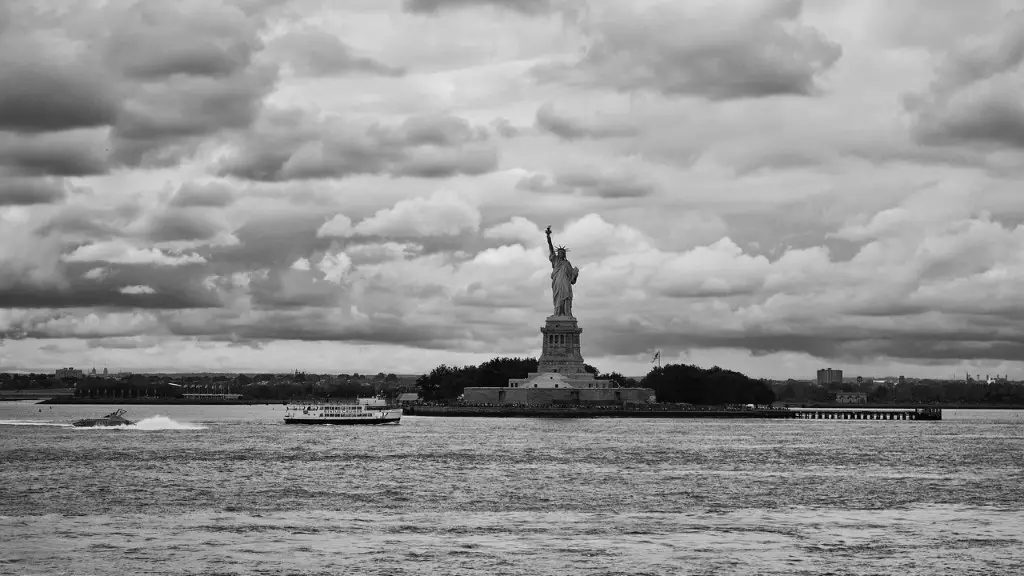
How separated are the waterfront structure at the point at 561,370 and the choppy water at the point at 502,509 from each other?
222 ft

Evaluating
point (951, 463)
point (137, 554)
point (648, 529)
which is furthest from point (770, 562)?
point (951, 463)

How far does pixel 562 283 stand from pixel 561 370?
33.6 feet

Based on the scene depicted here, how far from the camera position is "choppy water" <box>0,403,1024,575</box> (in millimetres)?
34562

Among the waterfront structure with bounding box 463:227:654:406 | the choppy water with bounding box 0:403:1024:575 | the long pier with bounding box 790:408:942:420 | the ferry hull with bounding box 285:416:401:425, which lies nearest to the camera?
the choppy water with bounding box 0:403:1024:575

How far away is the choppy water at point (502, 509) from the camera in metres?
34.6

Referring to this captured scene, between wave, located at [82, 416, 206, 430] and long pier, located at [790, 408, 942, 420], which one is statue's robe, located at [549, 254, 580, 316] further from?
wave, located at [82, 416, 206, 430]

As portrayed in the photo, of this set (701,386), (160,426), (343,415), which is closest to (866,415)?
(701,386)

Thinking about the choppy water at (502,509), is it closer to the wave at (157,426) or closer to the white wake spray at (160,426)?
the wave at (157,426)

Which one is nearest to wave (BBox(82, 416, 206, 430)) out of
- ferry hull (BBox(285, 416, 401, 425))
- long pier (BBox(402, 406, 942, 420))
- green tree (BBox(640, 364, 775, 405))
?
ferry hull (BBox(285, 416, 401, 425))

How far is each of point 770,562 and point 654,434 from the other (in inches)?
2929

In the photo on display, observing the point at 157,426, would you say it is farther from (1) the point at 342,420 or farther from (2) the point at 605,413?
(2) the point at 605,413

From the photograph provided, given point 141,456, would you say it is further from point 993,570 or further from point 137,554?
point 993,570

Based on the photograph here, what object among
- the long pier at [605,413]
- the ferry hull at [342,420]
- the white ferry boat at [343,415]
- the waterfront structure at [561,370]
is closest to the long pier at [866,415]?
the long pier at [605,413]

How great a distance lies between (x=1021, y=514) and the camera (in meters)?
46.8
